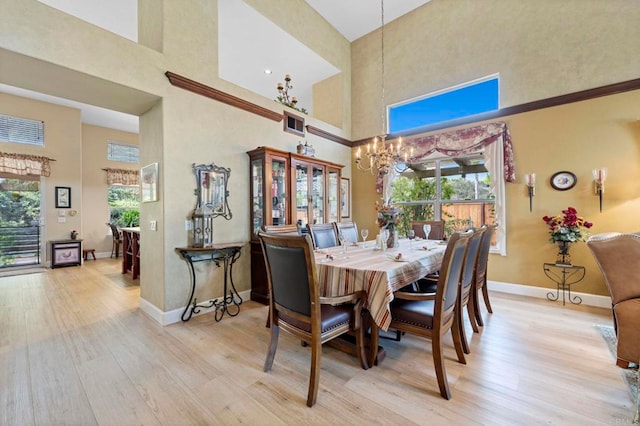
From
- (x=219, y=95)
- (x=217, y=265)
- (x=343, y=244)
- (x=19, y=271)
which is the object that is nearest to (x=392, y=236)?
(x=343, y=244)

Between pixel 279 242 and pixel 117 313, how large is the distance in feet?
9.43

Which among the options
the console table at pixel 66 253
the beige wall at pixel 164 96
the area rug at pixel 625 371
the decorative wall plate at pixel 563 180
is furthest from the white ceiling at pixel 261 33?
the area rug at pixel 625 371

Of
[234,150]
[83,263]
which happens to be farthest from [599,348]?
[83,263]

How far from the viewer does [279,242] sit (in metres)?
1.76

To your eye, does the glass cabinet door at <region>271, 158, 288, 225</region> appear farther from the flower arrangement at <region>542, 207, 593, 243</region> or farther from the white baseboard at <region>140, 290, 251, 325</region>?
the flower arrangement at <region>542, 207, 593, 243</region>

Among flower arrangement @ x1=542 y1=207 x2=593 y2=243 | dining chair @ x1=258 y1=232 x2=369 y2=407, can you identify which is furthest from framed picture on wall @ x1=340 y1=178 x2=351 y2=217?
dining chair @ x1=258 y1=232 x2=369 y2=407

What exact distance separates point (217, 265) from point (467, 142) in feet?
14.0

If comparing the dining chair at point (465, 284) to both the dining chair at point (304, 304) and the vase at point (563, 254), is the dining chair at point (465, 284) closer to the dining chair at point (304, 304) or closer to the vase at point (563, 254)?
the dining chair at point (304, 304)

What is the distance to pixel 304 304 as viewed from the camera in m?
1.76

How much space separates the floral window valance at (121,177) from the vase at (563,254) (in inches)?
393

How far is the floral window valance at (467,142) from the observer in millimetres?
4022

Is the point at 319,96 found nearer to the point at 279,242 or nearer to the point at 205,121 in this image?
the point at 205,121

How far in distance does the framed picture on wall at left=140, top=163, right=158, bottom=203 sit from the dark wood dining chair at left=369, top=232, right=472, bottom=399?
2.83 meters

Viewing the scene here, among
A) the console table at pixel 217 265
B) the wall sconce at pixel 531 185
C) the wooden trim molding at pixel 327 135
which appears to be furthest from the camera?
the wooden trim molding at pixel 327 135
